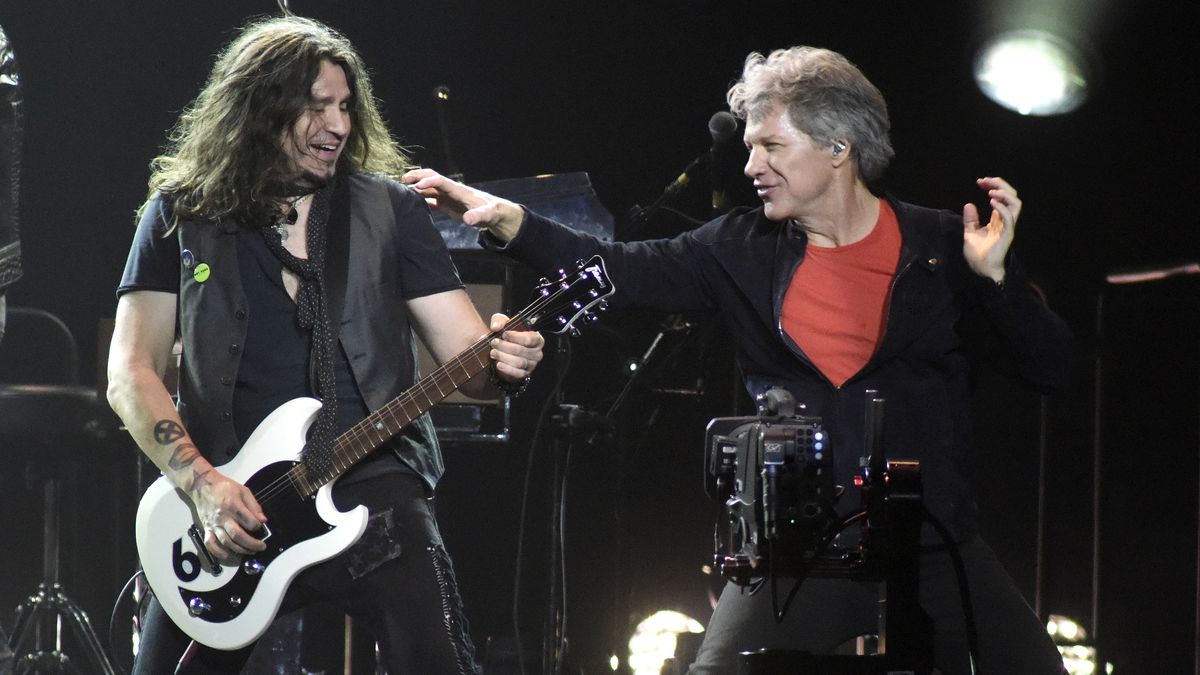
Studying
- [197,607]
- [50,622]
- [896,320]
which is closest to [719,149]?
[896,320]

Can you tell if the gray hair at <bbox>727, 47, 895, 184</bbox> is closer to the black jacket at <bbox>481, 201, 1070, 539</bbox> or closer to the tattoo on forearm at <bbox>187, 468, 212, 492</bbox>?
the black jacket at <bbox>481, 201, 1070, 539</bbox>

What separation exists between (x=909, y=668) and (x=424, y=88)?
4.76 meters

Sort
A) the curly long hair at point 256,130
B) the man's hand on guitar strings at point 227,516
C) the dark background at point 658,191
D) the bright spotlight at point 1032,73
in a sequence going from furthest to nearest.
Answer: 1. the bright spotlight at point 1032,73
2. the dark background at point 658,191
3. the curly long hair at point 256,130
4. the man's hand on guitar strings at point 227,516

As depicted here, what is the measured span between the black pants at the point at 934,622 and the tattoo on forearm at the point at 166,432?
140 centimetres

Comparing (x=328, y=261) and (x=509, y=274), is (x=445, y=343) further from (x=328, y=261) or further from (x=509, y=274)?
(x=509, y=274)

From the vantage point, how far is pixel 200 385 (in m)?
3.31

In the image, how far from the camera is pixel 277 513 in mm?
3148

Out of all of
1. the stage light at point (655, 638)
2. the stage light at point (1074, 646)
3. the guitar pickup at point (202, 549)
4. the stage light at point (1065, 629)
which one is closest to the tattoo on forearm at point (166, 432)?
the guitar pickup at point (202, 549)

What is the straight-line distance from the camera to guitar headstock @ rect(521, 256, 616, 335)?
10.8 ft

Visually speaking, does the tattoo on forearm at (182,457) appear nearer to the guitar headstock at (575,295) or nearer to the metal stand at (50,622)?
the guitar headstock at (575,295)

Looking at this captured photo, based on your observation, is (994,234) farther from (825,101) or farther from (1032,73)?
(1032,73)

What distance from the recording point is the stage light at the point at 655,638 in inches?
204

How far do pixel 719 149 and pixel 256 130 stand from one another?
1.82 metres

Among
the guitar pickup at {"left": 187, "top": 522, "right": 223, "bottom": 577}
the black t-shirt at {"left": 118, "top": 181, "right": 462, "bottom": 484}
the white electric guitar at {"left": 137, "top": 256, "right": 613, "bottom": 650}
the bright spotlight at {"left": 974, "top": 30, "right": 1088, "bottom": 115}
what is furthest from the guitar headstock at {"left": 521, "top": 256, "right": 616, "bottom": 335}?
the bright spotlight at {"left": 974, "top": 30, "right": 1088, "bottom": 115}
